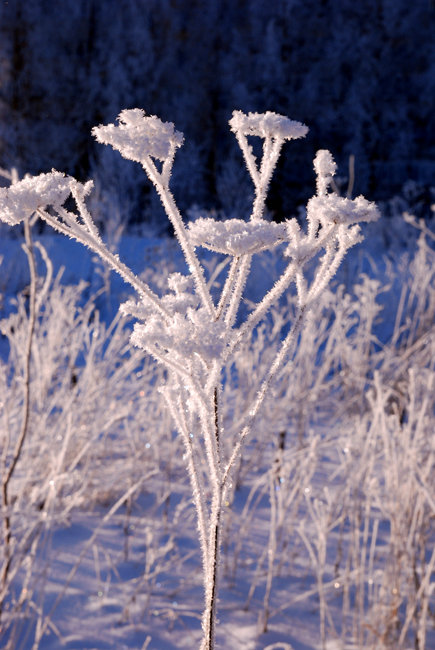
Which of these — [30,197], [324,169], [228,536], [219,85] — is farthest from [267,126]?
[219,85]

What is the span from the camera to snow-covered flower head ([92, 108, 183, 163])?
0.33 meters

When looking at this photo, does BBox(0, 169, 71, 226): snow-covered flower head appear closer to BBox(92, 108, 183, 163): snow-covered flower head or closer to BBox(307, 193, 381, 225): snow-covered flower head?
BBox(92, 108, 183, 163): snow-covered flower head

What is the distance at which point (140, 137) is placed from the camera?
0.33 meters

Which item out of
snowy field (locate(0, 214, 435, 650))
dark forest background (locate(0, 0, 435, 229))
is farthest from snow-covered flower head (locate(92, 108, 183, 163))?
dark forest background (locate(0, 0, 435, 229))

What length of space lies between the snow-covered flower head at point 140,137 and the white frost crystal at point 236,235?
0.05m

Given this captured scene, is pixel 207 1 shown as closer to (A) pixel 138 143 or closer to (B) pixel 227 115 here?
(B) pixel 227 115

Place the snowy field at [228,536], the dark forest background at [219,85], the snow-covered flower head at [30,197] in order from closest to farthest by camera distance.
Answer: the snow-covered flower head at [30,197] < the snowy field at [228,536] < the dark forest background at [219,85]

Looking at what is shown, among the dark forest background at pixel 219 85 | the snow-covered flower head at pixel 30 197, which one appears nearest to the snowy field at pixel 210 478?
the snow-covered flower head at pixel 30 197

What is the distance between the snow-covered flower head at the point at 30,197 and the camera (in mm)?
304

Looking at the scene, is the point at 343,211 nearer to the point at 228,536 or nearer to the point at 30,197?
the point at 30,197

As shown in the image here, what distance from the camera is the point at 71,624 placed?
3.56ft

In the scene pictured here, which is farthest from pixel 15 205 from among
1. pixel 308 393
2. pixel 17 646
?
pixel 308 393

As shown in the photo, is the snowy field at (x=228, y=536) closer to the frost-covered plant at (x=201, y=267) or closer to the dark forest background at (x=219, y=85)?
the frost-covered plant at (x=201, y=267)

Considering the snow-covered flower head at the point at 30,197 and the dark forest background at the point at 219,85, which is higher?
the dark forest background at the point at 219,85
